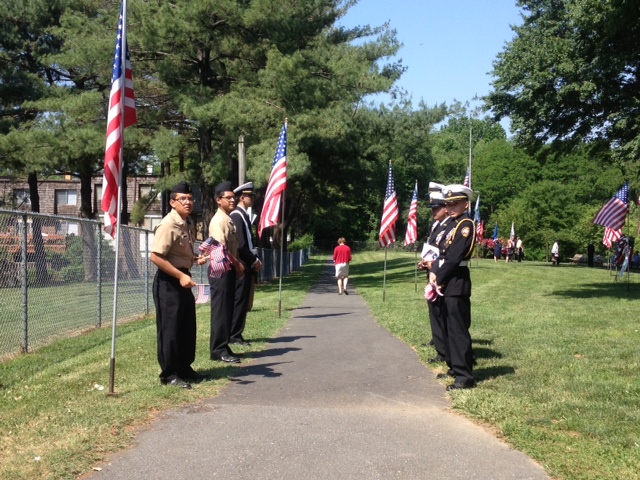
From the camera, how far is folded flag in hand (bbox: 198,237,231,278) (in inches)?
335

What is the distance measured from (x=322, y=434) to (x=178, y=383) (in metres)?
2.15

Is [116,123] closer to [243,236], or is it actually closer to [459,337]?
[243,236]

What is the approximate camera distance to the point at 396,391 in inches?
296

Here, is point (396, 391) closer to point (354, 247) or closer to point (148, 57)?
point (148, 57)

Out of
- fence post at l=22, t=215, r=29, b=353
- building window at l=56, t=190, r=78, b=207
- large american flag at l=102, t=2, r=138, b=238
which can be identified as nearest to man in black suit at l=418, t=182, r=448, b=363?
large american flag at l=102, t=2, r=138, b=238

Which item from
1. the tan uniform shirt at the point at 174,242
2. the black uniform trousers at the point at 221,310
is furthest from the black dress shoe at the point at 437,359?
the tan uniform shirt at the point at 174,242

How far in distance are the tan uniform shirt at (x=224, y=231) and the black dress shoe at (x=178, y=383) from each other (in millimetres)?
1957

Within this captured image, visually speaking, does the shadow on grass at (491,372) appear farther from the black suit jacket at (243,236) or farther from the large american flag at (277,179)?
the large american flag at (277,179)

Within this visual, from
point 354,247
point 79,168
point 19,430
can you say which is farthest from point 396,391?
point 354,247

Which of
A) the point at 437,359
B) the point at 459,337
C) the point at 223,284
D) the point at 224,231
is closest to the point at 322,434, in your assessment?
the point at 459,337

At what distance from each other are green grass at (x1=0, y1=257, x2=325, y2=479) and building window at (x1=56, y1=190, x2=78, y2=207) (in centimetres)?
5717

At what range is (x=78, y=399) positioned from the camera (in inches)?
267

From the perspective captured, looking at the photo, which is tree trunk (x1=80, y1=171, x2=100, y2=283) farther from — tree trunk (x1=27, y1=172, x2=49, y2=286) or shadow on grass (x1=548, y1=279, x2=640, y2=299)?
shadow on grass (x1=548, y1=279, x2=640, y2=299)

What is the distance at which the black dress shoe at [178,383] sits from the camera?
7.26 m
